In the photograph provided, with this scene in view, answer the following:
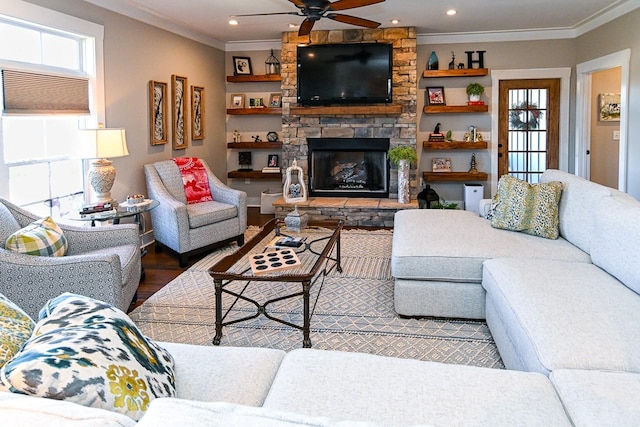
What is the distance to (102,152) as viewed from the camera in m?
4.21

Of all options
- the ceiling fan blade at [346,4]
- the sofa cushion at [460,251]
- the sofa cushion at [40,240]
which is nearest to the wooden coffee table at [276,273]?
the sofa cushion at [460,251]

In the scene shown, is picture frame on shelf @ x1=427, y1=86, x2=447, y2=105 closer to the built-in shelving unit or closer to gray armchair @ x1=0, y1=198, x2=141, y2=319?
the built-in shelving unit

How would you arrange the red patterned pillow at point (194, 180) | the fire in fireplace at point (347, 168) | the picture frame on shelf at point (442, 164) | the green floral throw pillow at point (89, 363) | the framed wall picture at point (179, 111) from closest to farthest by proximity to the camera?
the green floral throw pillow at point (89, 363) < the red patterned pillow at point (194, 180) < the framed wall picture at point (179, 111) < the fire in fireplace at point (347, 168) < the picture frame on shelf at point (442, 164)

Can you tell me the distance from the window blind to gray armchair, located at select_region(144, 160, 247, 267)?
102 cm

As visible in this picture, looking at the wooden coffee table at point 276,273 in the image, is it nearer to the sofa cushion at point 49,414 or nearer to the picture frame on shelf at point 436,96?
the sofa cushion at point 49,414

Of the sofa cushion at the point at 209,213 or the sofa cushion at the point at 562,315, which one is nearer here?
the sofa cushion at the point at 562,315

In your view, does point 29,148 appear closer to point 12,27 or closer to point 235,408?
point 12,27

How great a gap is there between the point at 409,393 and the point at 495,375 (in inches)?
12.9

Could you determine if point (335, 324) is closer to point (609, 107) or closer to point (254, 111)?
point (254, 111)

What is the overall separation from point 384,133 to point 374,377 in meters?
5.58

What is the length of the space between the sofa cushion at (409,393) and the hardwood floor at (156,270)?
2464 millimetres

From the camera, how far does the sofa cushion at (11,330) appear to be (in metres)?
1.32

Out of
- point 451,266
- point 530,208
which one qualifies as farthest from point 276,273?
point 530,208

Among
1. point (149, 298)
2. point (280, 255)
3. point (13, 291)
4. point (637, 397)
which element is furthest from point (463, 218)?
point (13, 291)
